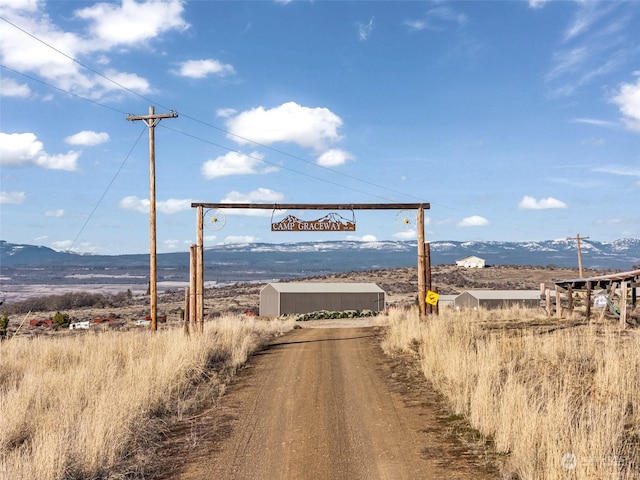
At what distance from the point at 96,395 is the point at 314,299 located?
1785 inches

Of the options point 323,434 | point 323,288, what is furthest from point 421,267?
point 323,288

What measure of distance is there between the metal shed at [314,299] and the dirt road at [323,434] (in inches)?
1609

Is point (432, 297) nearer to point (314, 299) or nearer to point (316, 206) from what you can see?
point (316, 206)

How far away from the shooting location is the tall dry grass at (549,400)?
21.5 ft

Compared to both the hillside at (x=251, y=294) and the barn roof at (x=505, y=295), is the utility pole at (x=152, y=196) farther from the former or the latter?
the barn roof at (x=505, y=295)

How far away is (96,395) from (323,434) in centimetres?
459

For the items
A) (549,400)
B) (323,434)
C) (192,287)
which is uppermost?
(192,287)

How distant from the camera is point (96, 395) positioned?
10.4 metres

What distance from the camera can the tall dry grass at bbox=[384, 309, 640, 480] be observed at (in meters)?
6.55

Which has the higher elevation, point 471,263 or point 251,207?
point 251,207

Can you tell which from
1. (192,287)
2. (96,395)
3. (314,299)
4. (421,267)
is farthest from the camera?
(314,299)

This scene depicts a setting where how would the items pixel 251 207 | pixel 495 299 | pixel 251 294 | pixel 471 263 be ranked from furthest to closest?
pixel 471 263 → pixel 251 294 → pixel 495 299 → pixel 251 207

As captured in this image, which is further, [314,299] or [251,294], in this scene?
[251,294]

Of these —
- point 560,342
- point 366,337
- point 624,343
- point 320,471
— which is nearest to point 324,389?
point 320,471
